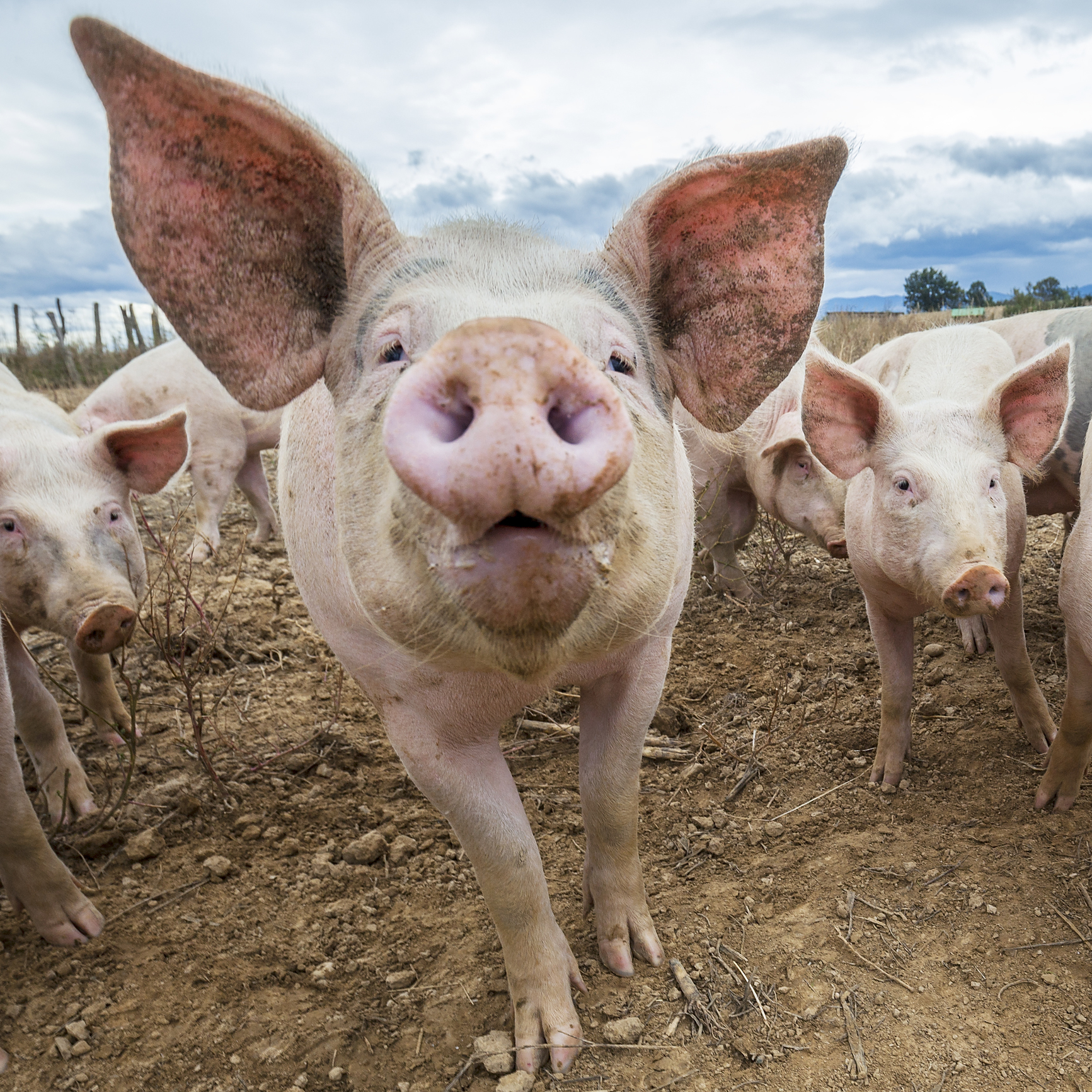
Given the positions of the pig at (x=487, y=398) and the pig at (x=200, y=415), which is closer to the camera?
the pig at (x=487, y=398)

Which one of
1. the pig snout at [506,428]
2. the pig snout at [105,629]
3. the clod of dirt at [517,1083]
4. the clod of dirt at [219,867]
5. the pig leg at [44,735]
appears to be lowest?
the clod of dirt at [219,867]

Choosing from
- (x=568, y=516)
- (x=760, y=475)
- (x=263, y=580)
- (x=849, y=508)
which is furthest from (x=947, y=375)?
(x=263, y=580)

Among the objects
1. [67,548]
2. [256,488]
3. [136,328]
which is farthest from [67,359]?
Result: [67,548]

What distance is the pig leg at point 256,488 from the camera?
27.3 ft

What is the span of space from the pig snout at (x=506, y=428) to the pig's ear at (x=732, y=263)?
0.96 meters

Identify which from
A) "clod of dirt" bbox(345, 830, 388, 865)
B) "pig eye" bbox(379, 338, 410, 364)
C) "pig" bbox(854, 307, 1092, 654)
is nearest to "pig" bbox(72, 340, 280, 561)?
"clod of dirt" bbox(345, 830, 388, 865)

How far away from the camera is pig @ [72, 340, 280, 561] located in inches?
301

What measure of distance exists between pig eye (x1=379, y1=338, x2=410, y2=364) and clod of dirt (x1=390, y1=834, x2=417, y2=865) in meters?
2.01

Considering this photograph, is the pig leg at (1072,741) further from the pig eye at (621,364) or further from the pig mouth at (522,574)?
the pig mouth at (522,574)

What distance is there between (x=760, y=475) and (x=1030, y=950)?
338 cm

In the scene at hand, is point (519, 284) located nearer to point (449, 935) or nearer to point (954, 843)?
point (449, 935)

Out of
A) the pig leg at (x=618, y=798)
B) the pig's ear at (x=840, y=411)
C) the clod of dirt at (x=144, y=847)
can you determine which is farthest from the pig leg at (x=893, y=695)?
the clod of dirt at (x=144, y=847)

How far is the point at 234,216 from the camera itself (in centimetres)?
196

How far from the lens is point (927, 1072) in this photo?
2.22 meters
